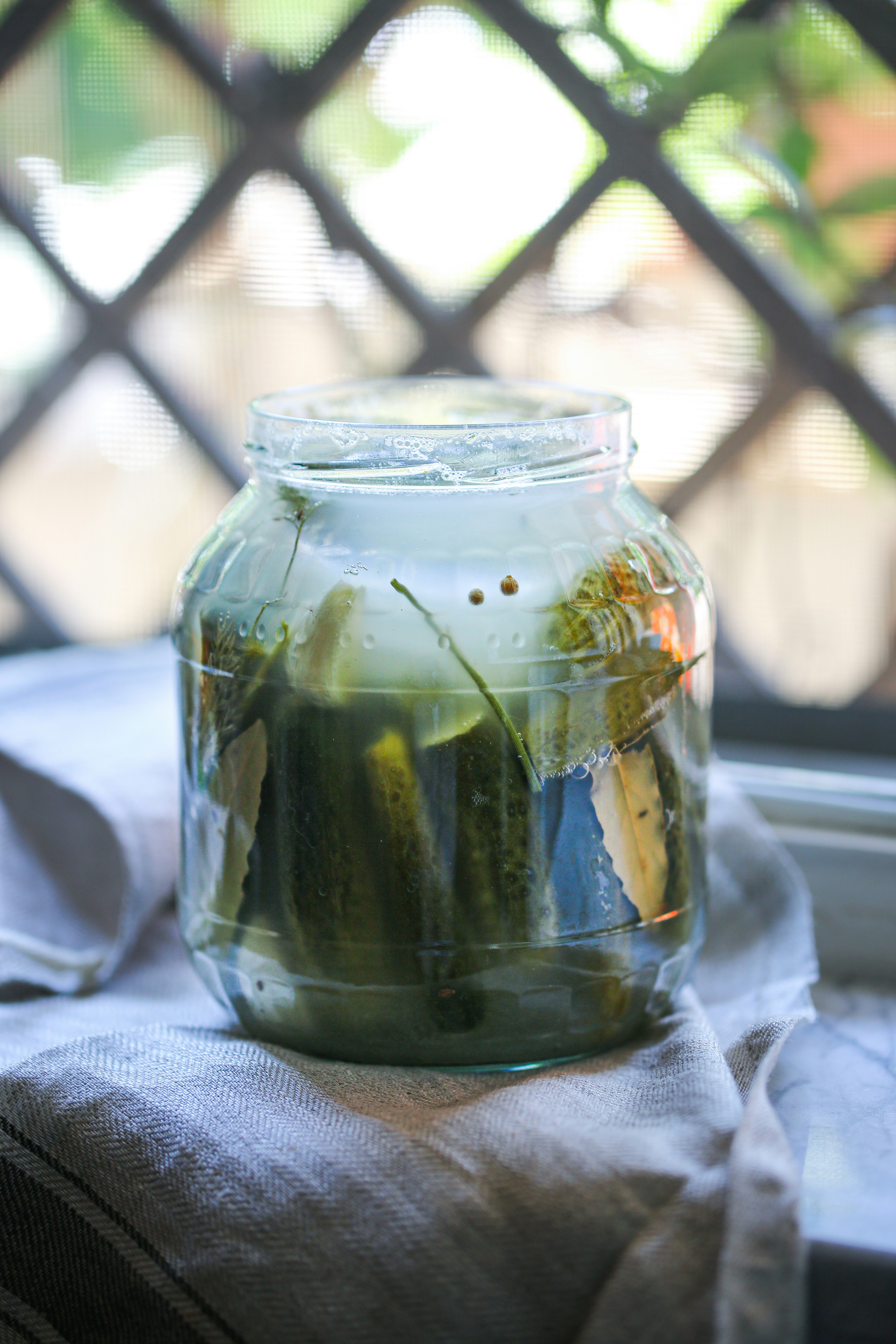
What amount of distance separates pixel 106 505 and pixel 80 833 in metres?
0.29

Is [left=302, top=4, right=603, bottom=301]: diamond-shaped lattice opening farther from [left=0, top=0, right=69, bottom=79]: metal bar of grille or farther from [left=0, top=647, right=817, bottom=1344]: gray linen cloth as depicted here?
[left=0, top=647, right=817, bottom=1344]: gray linen cloth

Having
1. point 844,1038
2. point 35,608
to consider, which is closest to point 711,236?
point 844,1038

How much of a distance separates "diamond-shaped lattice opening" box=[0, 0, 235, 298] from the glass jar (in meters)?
0.36

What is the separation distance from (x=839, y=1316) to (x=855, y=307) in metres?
0.45

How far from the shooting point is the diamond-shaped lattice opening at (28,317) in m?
0.72

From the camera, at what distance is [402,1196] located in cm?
32

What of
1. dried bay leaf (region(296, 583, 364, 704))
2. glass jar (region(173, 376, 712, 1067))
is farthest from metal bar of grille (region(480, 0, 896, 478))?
dried bay leaf (region(296, 583, 364, 704))

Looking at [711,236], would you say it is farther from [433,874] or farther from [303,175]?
[433,874]

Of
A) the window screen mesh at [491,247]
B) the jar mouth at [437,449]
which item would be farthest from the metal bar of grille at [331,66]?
the jar mouth at [437,449]

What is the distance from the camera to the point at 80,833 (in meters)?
0.54

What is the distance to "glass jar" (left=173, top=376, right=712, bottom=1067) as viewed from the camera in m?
0.35

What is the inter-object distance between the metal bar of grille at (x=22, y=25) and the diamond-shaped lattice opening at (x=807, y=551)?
477mm

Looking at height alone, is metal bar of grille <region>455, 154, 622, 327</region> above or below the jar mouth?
above

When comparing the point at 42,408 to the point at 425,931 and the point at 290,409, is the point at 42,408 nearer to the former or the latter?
the point at 290,409
